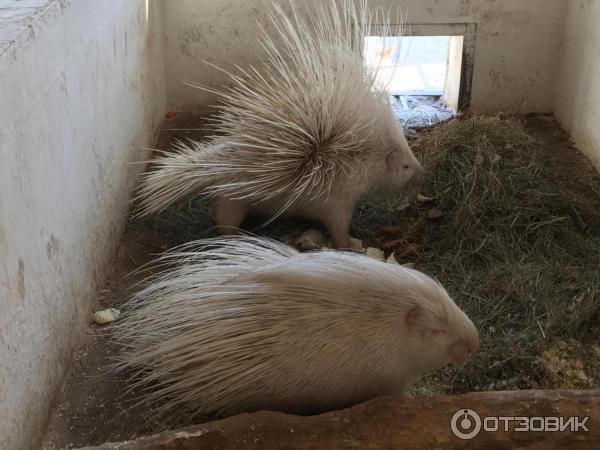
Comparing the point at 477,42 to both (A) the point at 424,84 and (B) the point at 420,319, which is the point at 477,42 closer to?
(A) the point at 424,84

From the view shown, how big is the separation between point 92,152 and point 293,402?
117 cm

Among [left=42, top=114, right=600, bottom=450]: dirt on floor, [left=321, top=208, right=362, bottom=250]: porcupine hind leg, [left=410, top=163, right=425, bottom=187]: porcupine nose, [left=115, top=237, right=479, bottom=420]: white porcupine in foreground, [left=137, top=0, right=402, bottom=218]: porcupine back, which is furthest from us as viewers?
[left=410, top=163, right=425, bottom=187]: porcupine nose

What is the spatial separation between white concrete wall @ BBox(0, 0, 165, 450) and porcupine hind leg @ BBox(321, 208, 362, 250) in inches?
32.4

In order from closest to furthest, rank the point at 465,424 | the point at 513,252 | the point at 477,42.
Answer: the point at 465,424
the point at 513,252
the point at 477,42

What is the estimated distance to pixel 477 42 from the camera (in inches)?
160

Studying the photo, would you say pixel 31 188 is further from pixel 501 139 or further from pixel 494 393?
pixel 501 139

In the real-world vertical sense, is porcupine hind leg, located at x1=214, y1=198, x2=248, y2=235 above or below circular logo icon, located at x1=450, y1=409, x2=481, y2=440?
above

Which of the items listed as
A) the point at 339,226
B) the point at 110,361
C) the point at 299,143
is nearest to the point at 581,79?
the point at 339,226

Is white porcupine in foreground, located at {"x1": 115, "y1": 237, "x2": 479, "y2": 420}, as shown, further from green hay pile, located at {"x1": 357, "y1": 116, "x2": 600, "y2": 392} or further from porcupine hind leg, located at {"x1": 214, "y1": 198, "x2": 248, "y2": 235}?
porcupine hind leg, located at {"x1": 214, "y1": 198, "x2": 248, "y2": 235}

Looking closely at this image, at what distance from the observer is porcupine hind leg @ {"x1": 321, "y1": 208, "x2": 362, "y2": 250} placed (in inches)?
111

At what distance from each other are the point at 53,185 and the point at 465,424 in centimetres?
129

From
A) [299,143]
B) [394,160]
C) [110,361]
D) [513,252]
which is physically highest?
[299,143]

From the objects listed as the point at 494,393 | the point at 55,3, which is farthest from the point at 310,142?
the point at 494,393

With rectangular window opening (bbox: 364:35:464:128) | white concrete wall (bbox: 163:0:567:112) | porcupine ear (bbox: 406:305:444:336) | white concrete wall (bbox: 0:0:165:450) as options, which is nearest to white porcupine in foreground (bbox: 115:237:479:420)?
porcupine ear (bbox: 406:305:444:336)
